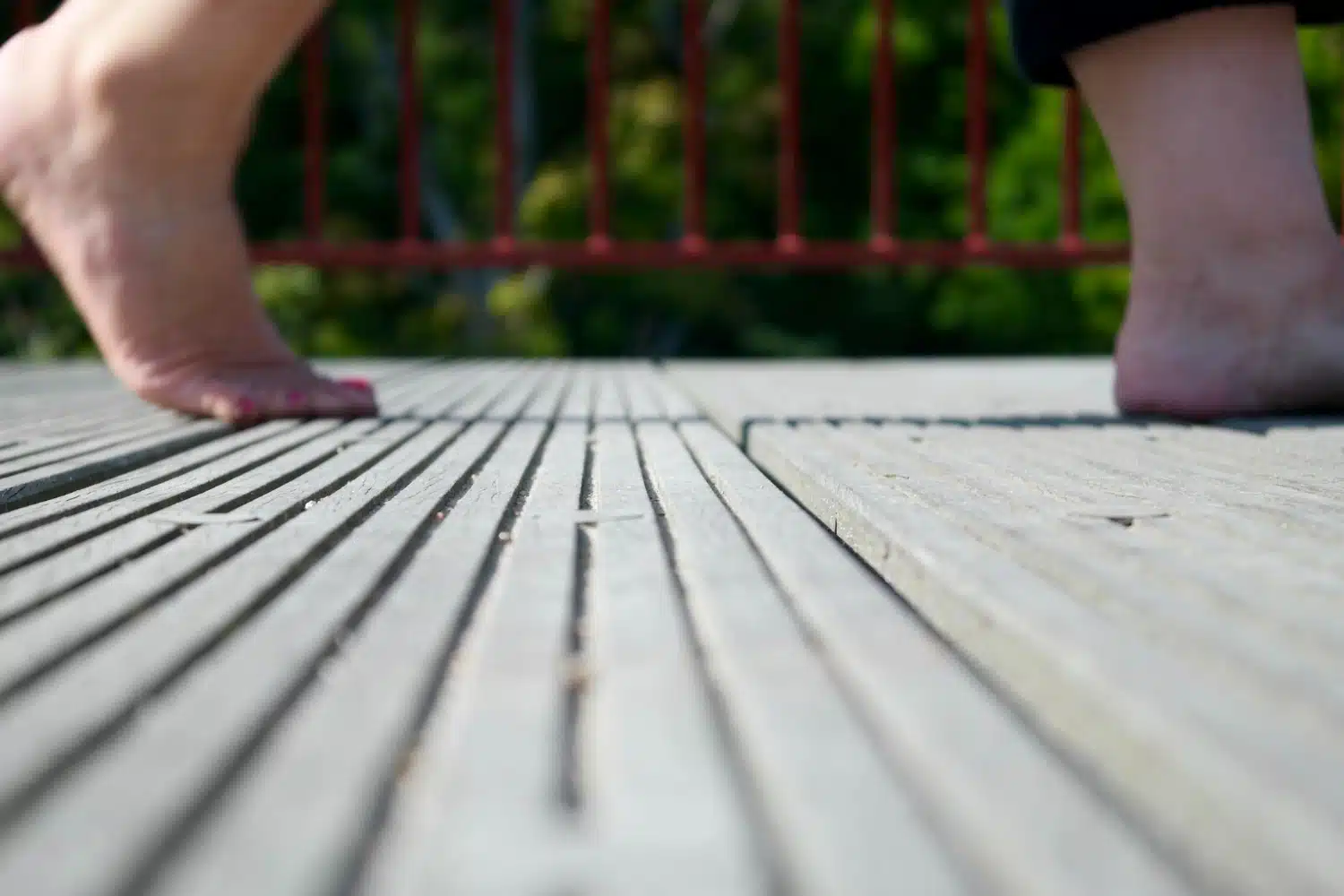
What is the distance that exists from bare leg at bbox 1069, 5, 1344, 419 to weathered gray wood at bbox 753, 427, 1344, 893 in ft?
2.65

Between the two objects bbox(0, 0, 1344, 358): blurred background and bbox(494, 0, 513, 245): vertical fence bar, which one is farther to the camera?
bbox(0, 0, 1344, 358): blurred background

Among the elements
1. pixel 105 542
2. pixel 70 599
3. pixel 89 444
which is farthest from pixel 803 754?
pixel 89 444

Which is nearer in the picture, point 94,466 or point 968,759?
point 968,759

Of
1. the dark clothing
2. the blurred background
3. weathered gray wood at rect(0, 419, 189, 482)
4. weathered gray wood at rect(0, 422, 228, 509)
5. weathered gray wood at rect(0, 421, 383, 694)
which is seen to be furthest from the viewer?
the blurred background

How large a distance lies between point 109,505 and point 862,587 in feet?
1.53

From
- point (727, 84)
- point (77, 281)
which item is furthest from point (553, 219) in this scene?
point (77, 281)

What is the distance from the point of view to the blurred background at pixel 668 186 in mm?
11258

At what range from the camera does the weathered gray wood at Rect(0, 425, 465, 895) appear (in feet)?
A: 1.05

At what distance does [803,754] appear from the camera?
1.24 feet

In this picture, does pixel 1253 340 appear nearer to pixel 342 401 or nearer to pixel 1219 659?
pixel 342 401

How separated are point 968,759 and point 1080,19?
3.93 ft

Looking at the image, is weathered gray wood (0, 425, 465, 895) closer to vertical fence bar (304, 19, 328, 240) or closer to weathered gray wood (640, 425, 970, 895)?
weathered gray wood (640, 425, 970, 895)

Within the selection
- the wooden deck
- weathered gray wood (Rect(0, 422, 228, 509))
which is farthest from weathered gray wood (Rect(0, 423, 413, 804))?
weathered gray wood (Rect(0, 422, 228, 509))

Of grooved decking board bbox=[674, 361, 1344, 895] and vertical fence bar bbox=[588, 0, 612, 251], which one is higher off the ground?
vertical fence bar bbox=[588, 0, 612, 251]
